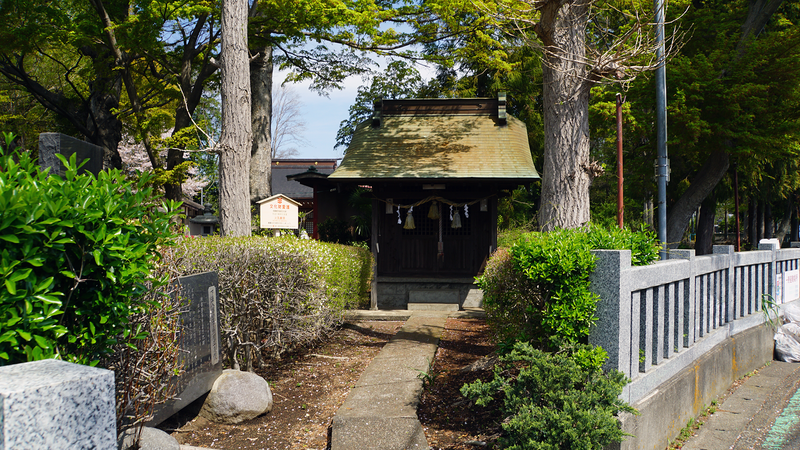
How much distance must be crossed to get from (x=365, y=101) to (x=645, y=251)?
22504mm

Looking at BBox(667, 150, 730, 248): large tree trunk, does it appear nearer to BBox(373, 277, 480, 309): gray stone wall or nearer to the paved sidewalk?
BBox(373, 277, 480, 309): gray stone wall

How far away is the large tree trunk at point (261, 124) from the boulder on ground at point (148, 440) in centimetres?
1207

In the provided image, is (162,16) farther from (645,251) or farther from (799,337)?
(799,337)

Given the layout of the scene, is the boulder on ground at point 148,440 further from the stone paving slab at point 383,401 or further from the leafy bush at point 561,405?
the leafy bush at point 561,405

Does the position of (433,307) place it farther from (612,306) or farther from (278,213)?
(612,306)

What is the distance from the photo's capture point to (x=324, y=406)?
230 inches

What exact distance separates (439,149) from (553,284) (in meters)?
9.19

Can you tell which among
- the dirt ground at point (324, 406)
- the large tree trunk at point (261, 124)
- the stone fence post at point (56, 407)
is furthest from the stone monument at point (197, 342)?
the large tree trunk at point (261, 124)

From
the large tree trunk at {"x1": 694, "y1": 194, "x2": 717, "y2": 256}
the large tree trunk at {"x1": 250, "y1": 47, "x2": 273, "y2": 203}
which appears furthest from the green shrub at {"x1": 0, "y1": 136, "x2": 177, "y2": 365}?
the large tree trunk at {"x1": 694, "y1": 194, "x2": 717, "y2": 256}

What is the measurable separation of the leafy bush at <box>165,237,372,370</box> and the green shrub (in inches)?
79.7

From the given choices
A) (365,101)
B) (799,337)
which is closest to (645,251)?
(799,337)

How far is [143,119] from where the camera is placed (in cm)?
1597

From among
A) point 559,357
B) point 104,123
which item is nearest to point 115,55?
point 104,123

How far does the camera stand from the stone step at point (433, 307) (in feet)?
40.6
